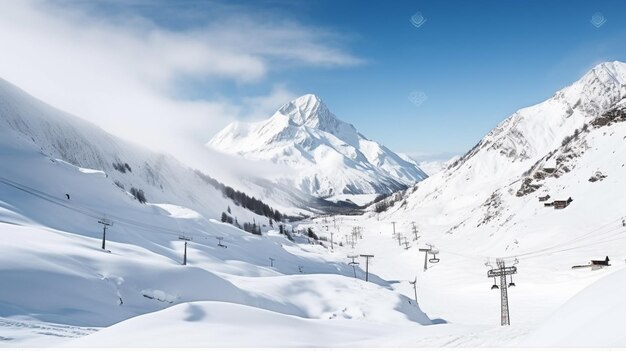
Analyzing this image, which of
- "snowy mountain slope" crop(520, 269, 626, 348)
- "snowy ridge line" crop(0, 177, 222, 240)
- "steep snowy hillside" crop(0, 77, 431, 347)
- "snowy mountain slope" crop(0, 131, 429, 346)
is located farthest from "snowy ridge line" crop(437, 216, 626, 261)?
"snowy mountain slope" crop(520, 269, 626, 348)

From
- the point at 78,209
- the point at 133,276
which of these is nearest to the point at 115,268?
the point at 133,276

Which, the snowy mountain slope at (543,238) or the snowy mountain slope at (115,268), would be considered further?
the snowy mountain slope at (543,238)

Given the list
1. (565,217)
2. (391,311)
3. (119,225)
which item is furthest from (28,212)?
(565,217)

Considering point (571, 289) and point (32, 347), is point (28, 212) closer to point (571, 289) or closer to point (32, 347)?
point (32, 347)

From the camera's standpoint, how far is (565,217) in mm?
85625

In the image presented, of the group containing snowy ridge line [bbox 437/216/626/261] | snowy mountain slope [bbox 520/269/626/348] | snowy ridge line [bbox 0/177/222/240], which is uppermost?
snowy ridge line [bbox 0/177/222/240]

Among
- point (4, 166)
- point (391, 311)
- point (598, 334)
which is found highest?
point (4, 166)

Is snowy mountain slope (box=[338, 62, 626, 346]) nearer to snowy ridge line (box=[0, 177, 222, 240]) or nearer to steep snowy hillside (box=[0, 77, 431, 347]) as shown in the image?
steep snowy hillside (box=[0, 77, 431, 347])

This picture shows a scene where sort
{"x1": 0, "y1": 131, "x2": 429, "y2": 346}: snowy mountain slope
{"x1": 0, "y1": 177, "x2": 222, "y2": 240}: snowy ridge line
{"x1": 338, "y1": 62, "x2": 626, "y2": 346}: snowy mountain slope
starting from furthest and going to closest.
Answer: {"x1": 0, "y1": 177, "x2": 222, "y2": 240}: snowy ridge line < {"x1": 338, "y1": 62, "x2": 626, "y2": 346}: snowy mountain slope < {"x1": 0, "y1": 131, "x2": 429, "y2": 346}: snowy mountain slope

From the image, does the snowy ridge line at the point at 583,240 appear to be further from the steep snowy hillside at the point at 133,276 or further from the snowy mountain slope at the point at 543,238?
the steep snowy hillside at the point at 133,276

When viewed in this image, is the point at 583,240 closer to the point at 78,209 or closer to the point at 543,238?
the point at 543,238

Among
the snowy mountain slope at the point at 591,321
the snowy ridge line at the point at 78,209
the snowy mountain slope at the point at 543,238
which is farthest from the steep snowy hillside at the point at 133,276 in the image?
the snowy mountain slope at the point at 543,238

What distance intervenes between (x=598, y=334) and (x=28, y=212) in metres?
72.5

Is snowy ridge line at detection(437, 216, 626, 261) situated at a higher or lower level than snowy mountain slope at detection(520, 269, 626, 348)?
higher
